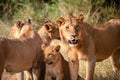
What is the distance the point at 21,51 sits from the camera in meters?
5.86

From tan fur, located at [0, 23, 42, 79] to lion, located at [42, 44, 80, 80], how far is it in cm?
20

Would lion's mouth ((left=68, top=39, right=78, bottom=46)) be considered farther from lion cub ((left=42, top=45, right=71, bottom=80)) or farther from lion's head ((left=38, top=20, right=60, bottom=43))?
lion's head ((left=38, top=20, right=60, bottom=43))

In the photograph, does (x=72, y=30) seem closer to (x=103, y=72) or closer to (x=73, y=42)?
(x=73, y=42)

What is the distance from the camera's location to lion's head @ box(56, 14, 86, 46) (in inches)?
229

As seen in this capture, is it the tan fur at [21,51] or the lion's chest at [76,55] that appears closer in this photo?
the tan fur at [21,51]

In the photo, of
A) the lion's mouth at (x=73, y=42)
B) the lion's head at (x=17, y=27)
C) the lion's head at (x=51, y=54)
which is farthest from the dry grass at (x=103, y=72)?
the lion's mouth at (x=73, y=42)

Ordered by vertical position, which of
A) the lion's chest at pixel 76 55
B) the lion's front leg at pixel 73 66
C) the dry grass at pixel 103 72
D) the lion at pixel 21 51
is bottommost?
the dry grass at pixel 103 72

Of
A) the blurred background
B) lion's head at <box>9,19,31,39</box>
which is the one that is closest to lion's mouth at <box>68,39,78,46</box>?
lion's head at <box>9,19,31,39</box>

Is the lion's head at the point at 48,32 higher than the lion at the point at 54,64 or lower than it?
higher

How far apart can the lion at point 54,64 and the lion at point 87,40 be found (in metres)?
0.15

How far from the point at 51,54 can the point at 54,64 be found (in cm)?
23

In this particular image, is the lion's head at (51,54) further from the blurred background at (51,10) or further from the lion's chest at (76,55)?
the blurred background at (51,10)

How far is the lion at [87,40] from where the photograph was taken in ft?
19.4

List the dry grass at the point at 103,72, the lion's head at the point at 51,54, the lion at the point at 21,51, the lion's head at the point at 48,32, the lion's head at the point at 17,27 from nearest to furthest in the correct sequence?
the lion at the point at 21,51, the lion's head at the point at 51,54, the lion's head at the point at 17,27, the dry grass at the point at 103,72, the lion's head at the point at 48,32
